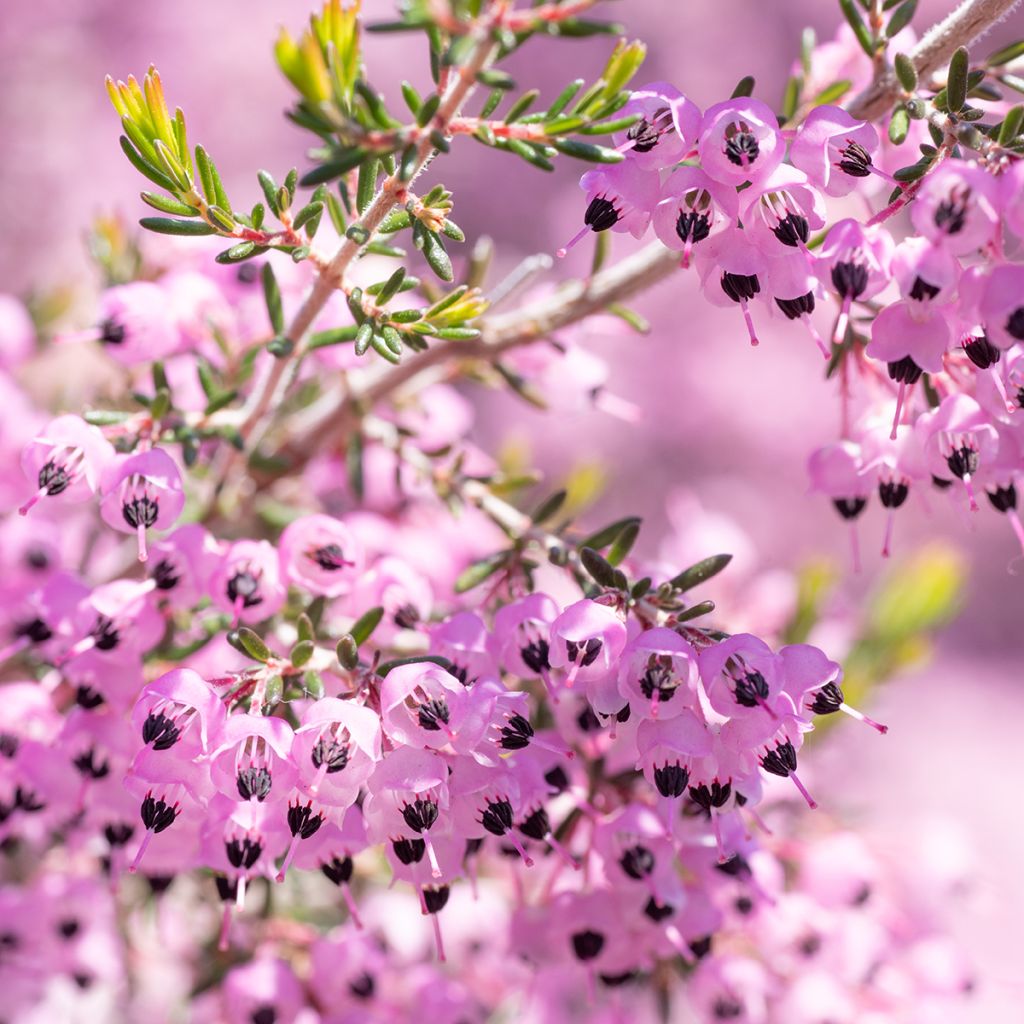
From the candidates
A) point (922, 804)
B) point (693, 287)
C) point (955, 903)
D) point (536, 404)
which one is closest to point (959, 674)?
point (922, 804)

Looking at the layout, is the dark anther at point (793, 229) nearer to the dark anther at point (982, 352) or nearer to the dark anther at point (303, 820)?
the dark anther at point (982, 352)

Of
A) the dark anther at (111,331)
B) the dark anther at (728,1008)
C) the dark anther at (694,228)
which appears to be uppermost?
the dark anther at (694,228)

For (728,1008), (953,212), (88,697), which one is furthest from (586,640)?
(728,1008)

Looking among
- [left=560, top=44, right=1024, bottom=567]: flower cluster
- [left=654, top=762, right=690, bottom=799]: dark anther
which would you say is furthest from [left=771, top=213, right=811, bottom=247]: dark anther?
[left=654, top=762, right=690, bottom=799]: dark anther

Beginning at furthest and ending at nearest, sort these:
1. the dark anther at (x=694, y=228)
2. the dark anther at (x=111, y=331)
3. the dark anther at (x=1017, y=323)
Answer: the dark anther at (x=111, y=331) < the dark anther at (x=694, y=228) < the dark anther at (x=1017, y=323)

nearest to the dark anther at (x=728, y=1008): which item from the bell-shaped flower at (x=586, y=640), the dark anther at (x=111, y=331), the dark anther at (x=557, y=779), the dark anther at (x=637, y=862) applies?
the dark anther at (x=637, y=862)
